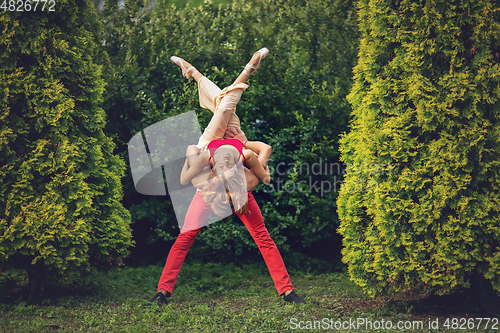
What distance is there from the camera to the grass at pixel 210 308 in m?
3.80

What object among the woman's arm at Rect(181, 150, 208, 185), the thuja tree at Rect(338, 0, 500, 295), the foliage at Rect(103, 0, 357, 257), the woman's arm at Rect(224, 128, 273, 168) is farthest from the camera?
the foliage at Rect(103, 0, 357, 257)

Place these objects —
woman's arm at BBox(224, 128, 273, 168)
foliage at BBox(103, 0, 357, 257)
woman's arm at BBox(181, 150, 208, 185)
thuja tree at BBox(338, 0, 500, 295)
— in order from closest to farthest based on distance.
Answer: thuja tree at BBox(338, 0, 500, 295) → woman's arm at BBox(181, 150, 208, 185) → woman's arm at BBox(224, 128, 273, 168) → foliage at BBox(103, 0, 357, 257)

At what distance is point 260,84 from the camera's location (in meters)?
5.76

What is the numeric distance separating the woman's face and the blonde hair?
46mm

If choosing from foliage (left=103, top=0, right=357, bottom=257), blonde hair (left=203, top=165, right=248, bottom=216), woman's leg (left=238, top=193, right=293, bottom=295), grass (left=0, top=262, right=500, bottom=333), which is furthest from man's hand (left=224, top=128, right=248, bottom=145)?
grass (left=0, top=262, right=500, bottom=333)

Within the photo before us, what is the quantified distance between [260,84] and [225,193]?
241 cm

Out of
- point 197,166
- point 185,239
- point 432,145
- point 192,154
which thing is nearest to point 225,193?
point 197,166

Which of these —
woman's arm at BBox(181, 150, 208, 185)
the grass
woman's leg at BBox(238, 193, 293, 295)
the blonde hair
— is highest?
woman's arm at BBox(181, 150, 208, 185)

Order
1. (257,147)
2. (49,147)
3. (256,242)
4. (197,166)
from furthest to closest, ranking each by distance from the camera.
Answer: (49,147)
(256,242)
(257,147)
(197,166)

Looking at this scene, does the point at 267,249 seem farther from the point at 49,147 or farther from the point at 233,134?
the point at 49,147

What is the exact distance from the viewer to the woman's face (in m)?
3.85

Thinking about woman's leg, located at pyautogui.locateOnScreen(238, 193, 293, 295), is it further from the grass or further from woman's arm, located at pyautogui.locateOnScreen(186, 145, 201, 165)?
woman's arm, located at pyautogui.locateOnScreen(186, 145, 201, 165)

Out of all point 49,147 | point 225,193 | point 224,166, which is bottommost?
point 225,193

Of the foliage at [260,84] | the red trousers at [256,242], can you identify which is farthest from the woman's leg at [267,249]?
the foliage at [260,84]
